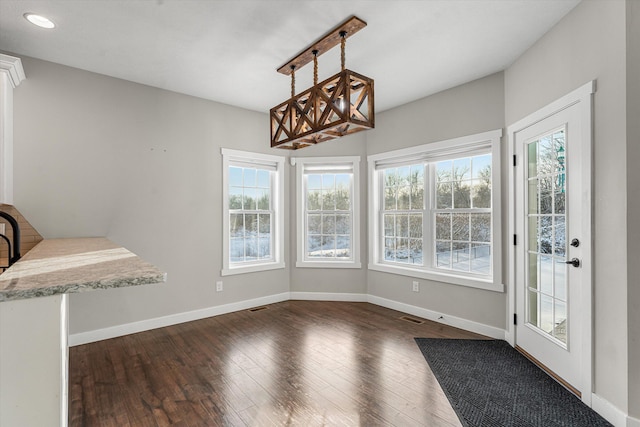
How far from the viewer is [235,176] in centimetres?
435

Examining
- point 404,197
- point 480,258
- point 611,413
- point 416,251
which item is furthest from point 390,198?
point 611,413

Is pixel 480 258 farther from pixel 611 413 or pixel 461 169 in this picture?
pixel 611 413

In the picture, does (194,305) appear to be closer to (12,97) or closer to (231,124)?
(231,124)

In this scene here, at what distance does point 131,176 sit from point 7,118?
1.05 metres


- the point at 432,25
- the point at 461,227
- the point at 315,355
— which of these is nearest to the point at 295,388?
the point at 315,355

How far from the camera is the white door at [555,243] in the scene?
7.22ft

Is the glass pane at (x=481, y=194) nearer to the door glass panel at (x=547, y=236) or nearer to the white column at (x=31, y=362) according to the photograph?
the door glass panel at (x=547, y=236)

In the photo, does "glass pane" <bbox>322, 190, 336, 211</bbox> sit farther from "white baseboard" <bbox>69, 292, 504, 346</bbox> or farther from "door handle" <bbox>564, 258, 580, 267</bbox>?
"door handle" <bbox>564, 258, 580, 267</bbox>

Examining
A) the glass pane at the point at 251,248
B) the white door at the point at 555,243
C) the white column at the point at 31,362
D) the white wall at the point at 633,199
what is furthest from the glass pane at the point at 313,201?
the white column at the point at 31,362

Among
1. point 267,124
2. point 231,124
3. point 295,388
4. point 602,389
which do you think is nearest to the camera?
point 602,389

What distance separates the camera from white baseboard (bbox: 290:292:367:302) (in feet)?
15.2

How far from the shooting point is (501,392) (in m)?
2.29

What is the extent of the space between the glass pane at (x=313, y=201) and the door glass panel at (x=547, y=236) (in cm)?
268

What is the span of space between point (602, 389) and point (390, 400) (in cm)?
132
